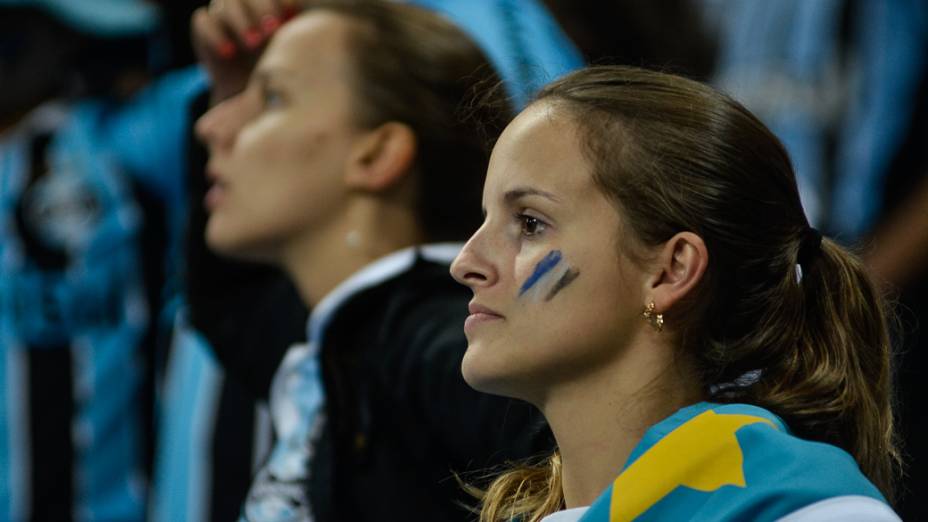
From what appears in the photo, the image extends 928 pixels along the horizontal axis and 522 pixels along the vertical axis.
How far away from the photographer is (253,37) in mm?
2564

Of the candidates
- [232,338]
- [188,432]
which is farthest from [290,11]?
[188,432]

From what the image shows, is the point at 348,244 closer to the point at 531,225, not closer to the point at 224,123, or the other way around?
the point at 224,123

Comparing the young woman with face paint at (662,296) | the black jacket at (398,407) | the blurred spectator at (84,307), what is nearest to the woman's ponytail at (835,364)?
the young woman with face paint at (662,296)

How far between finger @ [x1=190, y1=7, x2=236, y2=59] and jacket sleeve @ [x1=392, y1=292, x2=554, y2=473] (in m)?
0.69

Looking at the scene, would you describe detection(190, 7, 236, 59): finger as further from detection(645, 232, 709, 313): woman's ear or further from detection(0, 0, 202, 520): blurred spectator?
detection(645, 232, 709, 313): woman's ear

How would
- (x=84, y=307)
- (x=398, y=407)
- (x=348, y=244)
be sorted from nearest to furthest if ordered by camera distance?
(x=398, y=407)
(x=348, y=244)
(x=84, y=307)

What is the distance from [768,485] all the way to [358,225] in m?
1.09

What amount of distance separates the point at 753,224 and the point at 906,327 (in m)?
1.29

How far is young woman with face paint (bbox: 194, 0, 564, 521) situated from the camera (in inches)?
Result: 81.9

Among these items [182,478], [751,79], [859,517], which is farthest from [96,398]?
[859,517]

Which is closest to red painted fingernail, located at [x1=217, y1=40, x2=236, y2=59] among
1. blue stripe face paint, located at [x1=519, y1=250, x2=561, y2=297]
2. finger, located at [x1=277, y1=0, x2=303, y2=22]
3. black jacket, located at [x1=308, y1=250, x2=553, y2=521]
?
finger, located at [x1=277, y1=0, x2=303, y2=22]

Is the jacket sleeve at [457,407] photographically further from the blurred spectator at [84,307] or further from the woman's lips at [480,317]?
the blurred spectator at [84,307]

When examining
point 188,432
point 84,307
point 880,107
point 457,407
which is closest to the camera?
point 457,407

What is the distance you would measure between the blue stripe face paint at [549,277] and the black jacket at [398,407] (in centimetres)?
43
